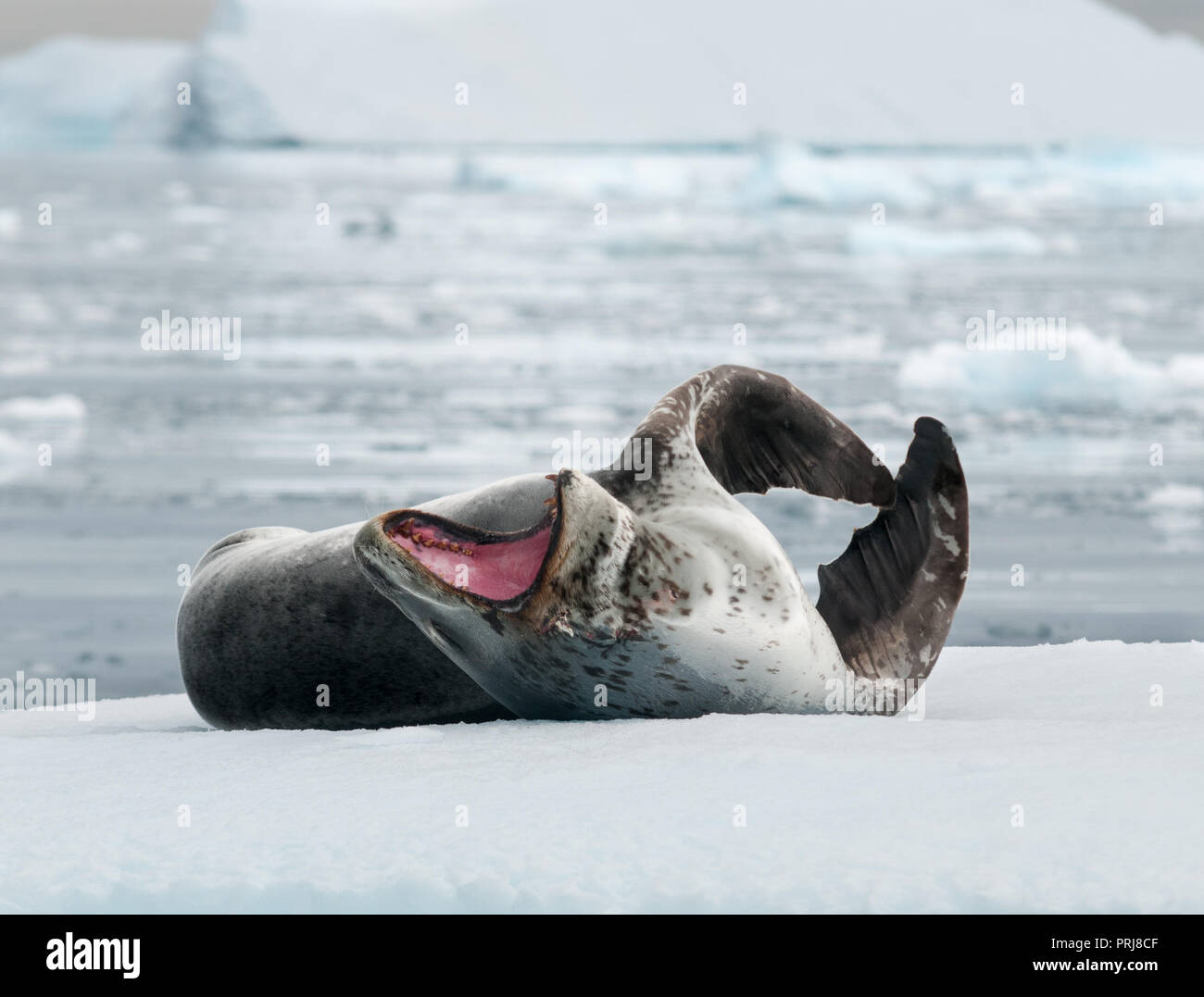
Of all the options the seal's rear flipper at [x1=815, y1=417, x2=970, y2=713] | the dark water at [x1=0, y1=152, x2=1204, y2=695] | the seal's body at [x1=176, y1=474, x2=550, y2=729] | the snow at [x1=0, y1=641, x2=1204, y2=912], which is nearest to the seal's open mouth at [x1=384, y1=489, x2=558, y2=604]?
the snow at [x1=0, y1=641, x2=1204, y2=912]

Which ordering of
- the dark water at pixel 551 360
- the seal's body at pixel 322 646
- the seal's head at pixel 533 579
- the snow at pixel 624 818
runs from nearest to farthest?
the snow at pixel 624 818
the seal's head at pixel 533 579
the seal's body at pixel 322 646
the dark water at pixel 551 360

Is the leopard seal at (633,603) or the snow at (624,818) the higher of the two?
the leopard seal at (633,603)

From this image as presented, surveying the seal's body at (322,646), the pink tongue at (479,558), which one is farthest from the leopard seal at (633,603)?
the seal's body at (322,646)

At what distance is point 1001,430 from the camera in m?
8.35

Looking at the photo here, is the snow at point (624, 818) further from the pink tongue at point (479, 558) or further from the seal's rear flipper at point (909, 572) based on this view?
the seal's rear flipper at point (909, 572)

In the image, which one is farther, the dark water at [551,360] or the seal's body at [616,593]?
the dark water at [551,360]

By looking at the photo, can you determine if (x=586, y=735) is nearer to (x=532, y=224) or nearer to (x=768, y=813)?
(x=768, y=813)

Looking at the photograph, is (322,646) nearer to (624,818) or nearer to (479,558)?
(479,558)

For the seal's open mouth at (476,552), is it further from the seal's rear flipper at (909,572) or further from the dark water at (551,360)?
the dark water at (551,360)

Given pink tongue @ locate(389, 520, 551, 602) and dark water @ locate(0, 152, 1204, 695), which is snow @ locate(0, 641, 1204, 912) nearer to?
pink tongue @ locate(389, 520, 551, 602)

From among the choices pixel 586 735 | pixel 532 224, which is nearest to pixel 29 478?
pixel 586 735

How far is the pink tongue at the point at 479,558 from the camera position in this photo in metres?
2.63

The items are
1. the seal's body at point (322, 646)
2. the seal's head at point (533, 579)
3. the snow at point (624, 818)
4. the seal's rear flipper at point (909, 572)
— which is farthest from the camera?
the seal's rear flipper at point (909, 572)

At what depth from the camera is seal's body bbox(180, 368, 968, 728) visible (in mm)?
2645
